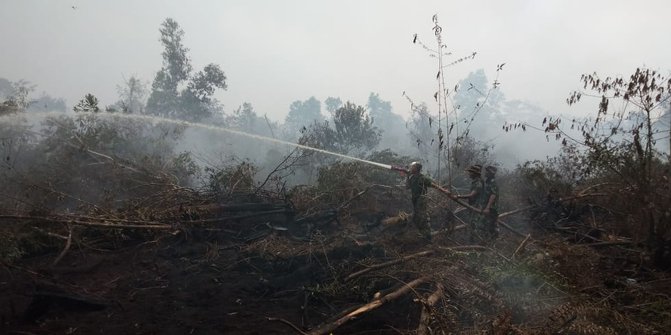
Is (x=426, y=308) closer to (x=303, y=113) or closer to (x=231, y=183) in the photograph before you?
(x=231, y=183)

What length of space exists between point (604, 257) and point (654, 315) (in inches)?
78.0

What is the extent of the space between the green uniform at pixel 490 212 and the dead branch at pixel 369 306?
8.12ft

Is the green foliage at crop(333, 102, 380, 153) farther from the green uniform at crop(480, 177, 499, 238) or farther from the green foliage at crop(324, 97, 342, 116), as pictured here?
the green foliage at crop(324, 97, 342, 116)

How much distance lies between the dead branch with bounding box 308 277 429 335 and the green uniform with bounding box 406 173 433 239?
2.19m

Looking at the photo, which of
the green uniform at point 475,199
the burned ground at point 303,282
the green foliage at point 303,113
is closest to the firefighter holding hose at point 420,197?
the burned ground at point 303,282

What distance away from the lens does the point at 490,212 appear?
6.74 m

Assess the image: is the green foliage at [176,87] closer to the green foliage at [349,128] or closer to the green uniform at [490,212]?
the green foliage at [349,128]

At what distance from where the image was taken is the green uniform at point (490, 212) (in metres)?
6.76

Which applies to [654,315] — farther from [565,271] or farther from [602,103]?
[602,103]

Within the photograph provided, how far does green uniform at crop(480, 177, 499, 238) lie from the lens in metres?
6.76

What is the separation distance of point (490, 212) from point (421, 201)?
1.20m

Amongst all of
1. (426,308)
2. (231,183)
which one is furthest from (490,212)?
Result: (231,183)

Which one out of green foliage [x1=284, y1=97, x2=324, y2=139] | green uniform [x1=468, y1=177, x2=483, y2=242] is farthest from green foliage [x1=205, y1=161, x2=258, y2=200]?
green foliage [x1=284, y1=97, x2=324, y2=139]

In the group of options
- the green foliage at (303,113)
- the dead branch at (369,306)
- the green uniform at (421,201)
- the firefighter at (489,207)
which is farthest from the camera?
the green foliage at (303,113)
